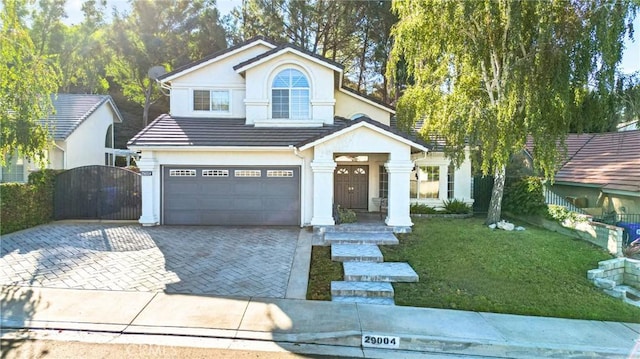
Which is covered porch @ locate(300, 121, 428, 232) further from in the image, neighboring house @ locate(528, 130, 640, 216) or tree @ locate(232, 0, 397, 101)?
tree @ locate(232, 0, 397, 101)

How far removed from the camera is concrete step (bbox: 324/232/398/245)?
1084 cm

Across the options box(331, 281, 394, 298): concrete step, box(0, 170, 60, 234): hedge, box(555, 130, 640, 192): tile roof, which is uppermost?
box(555, 130, 640, 192): tile roof

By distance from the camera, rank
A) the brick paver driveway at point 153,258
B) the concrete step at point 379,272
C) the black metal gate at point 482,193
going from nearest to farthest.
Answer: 1. the brick paver driveway at point 153,258
2. the concrete step at point 379,272
3. the black metal gate at point 482,193

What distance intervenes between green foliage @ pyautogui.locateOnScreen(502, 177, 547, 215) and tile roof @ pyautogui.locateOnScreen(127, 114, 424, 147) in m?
6.15

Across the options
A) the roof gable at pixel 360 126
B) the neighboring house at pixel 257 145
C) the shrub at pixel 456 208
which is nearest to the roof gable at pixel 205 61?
the neighboring house at pixel 257 145

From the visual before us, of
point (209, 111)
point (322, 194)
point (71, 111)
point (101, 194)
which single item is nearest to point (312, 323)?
point (322, 194)

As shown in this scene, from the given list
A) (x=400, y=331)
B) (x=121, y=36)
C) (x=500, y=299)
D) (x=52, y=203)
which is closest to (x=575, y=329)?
(x=500, y=299)

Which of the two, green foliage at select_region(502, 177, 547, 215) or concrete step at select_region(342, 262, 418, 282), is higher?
green foliage at select_region(502, 177, 547, 215)

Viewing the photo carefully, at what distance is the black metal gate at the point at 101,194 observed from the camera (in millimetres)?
13617

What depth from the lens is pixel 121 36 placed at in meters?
27.0

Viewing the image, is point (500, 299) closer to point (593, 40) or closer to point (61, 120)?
point (593, 40)

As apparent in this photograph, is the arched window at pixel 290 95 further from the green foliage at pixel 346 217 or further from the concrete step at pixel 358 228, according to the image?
the concrete step at pixel 358 228

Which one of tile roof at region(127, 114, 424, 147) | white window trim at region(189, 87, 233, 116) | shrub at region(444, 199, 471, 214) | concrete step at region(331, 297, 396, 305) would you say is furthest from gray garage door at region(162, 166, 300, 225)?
shrub at region(444, 199, 471, 214)

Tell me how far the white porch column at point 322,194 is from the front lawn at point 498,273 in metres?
1.94
